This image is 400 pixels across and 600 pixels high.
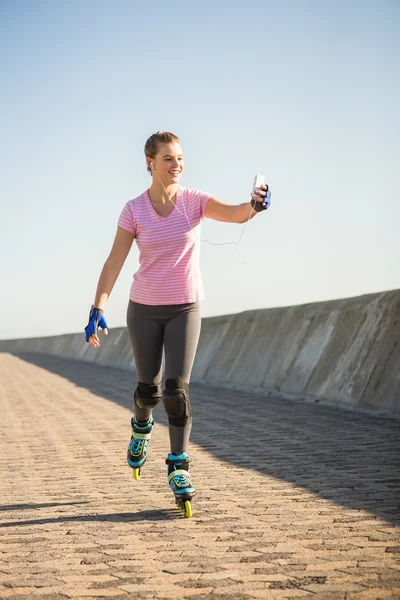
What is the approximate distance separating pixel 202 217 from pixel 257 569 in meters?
2.46

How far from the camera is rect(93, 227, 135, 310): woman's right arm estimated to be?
5.80 metres

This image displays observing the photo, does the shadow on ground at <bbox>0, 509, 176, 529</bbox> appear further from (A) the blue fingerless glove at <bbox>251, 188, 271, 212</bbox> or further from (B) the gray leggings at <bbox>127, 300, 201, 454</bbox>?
(A) the blue fingerless glove at <bbox>251, 188, 271, 212</bbox>

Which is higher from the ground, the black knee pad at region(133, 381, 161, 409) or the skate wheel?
the black knee pad at region(133, 381, 161, 409)

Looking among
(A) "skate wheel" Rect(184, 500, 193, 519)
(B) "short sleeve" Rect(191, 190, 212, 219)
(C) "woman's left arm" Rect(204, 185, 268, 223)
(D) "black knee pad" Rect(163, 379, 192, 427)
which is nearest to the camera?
(A) "skate wheel" Rect(184, 500, 193, 519)

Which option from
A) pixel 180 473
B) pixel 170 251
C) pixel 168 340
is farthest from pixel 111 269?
pixel 180 473

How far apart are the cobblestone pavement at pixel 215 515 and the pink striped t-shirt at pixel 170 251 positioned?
1.23 m

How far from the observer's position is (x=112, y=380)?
63.9 feet

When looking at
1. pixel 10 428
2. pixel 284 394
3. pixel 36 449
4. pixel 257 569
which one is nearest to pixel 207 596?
pixel 257 569

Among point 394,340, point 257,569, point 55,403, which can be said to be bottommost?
point 55,403

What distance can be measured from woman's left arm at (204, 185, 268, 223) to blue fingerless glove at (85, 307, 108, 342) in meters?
0.89

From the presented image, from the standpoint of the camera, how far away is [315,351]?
519 inches

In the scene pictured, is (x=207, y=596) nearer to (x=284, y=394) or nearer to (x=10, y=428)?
(x=10, y=428)

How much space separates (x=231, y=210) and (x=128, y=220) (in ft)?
2.20

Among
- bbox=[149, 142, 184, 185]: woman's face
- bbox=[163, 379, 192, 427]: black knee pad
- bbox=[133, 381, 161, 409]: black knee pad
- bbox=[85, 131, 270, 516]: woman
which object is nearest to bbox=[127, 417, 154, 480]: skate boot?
bbox=[85, 131, 270, 516]: woman
